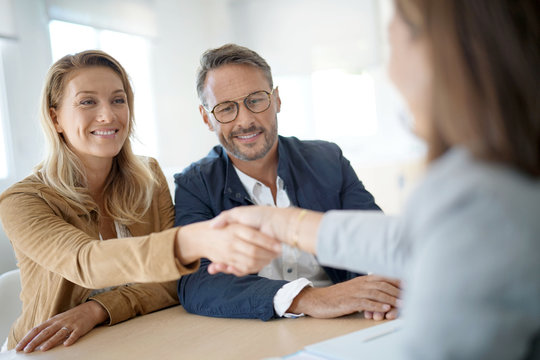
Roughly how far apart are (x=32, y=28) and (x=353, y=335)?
3.89m

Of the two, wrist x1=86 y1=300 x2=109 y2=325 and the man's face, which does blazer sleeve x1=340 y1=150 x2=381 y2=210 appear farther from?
wrist x1=86 y1=300 x2=109 y2=325

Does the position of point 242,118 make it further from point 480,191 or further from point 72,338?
point 480,191

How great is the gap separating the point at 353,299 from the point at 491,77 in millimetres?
854

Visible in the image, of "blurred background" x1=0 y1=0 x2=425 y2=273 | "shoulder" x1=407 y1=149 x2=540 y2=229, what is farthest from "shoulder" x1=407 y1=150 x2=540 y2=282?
"blurred background" x1=0 y1=0 x2=425 y2=273

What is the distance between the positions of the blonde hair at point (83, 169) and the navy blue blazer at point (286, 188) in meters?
0.14

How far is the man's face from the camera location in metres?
2.03

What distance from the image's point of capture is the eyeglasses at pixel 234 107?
2.05 meters

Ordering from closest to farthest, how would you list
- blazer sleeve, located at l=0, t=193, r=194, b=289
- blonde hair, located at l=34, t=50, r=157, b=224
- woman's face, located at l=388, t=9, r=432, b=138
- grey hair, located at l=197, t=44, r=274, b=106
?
woman's face, located at l=388, t=9, r=432, b=138
blazer sleeve, located at l=0, t=193, r=194, b=289
blonde hair, located at l=34, t=50, r=157, b=224
grey hair, located at l=197, t=44, r=274, b=106

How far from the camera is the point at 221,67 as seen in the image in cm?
207

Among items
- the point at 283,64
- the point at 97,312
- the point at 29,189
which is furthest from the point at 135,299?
the point at 283,64

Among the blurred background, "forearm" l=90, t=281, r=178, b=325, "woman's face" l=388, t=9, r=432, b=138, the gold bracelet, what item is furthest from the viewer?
the blurred background

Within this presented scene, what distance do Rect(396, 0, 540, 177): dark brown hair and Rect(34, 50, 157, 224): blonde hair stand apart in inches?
55.6

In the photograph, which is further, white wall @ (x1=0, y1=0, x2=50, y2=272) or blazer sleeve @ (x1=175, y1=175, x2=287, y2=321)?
white wall @ (x1=0, y1=0, x2=50, y2=272)

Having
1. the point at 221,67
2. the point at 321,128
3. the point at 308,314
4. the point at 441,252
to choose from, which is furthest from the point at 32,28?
the point at 441,252
